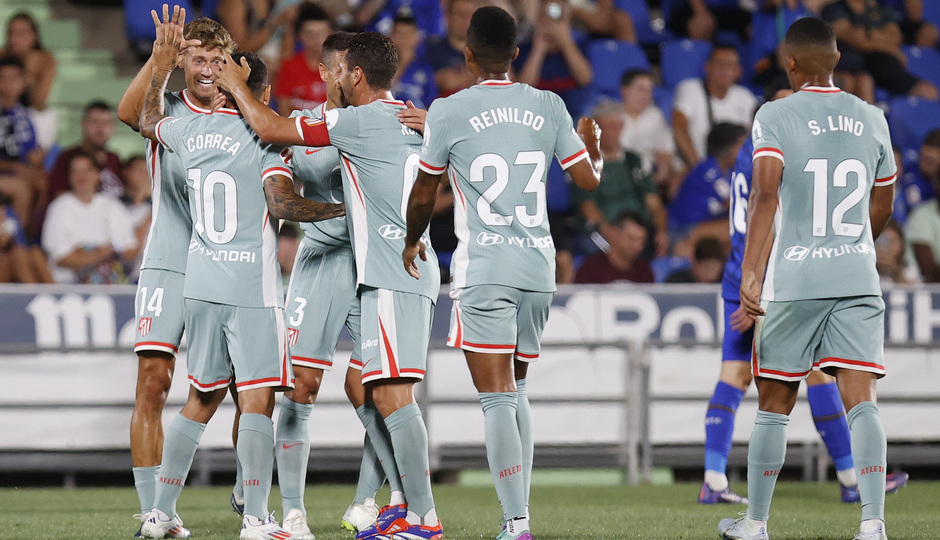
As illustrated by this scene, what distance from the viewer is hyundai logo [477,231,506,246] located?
4.93m

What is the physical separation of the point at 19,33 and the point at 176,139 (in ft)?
24.9

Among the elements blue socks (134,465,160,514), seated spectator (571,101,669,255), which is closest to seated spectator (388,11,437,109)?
seated spectator (571,101,669,255)

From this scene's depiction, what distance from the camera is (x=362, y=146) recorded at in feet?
16.8

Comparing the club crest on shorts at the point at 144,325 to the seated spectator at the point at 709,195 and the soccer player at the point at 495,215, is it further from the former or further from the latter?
the seated spectator at the point at 709,195

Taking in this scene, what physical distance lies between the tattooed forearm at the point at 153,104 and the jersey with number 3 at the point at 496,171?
1.47m

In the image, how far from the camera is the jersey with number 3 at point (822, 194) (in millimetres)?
4852

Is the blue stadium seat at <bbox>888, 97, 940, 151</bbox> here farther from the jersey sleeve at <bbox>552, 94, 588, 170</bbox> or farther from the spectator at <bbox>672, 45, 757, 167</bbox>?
the jersey sleeve at <bbox>552, 94, 588, 170</bbox>

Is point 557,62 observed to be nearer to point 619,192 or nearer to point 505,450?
point 619,192

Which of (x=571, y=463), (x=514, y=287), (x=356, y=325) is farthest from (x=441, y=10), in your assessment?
(x=514, y=287)

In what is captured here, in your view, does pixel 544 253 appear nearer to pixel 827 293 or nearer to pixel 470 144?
pixel 470 144

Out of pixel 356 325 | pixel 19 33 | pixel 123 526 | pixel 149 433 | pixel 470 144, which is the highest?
pixel 19 33

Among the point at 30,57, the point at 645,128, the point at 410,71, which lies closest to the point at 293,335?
the point at 410,71

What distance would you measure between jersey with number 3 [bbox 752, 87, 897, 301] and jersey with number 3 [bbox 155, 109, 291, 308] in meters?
2.23

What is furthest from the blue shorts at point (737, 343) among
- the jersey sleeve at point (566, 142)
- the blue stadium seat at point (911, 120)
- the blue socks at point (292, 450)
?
the blue stadium seat at point (911, 120)
